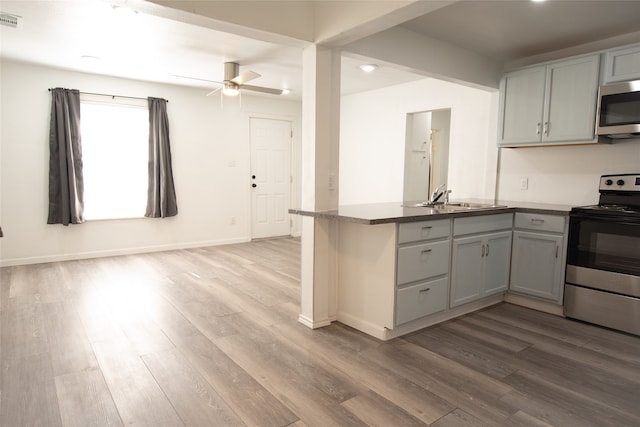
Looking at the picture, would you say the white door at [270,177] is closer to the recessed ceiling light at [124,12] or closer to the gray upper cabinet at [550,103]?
the recessed ceiling light at [124,12]

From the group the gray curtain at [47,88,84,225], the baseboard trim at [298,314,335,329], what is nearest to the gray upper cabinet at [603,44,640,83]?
the baseboard trim at [298,314,335,329]

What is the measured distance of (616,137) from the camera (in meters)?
3.18

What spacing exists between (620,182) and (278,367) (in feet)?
10.0

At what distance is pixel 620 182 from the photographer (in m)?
3.08

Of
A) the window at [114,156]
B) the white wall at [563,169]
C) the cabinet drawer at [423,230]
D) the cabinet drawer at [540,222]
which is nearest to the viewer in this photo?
the cabinet drawer at [423,230]

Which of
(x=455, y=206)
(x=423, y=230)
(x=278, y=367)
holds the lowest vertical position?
(x=278, y=367)

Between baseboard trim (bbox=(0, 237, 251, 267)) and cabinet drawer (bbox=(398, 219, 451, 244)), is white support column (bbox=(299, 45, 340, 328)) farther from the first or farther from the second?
baseboard trim (bbox=(0, 237, 251, 267))

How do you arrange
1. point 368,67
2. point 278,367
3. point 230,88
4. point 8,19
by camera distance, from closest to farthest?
point 278,367
point 8,19
point 368,67
point 230,88

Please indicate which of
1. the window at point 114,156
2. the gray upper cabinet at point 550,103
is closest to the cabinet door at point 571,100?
the gray upper cabinet at point 550,103

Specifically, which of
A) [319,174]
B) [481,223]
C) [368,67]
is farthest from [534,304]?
[368,67]

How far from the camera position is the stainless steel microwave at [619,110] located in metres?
2.91

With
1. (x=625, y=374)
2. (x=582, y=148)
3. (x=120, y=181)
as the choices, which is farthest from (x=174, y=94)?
(x=625, y=374)

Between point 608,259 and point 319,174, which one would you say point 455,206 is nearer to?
point 608,259

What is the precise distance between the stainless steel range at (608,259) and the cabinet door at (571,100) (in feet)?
1.54
